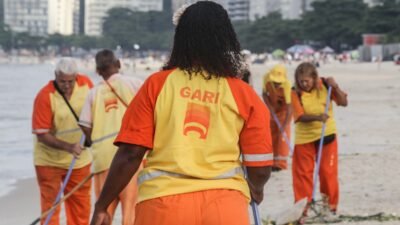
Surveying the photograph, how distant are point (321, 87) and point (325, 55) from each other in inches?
2948

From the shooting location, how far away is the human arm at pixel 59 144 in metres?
6.50

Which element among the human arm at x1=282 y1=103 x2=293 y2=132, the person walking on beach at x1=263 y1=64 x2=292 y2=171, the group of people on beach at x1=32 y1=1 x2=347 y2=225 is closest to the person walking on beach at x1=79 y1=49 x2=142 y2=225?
the group of people on beach at x1=32 y1=1 x2=347 y2=225

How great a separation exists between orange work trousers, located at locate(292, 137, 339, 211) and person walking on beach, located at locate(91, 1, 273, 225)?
4.32m

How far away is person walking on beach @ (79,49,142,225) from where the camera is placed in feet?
19.7

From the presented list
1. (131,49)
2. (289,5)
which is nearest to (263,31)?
(131,49)

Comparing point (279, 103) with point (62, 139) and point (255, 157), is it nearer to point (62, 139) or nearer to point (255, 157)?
point (62, 139)

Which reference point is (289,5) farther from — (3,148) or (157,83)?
(157,83)

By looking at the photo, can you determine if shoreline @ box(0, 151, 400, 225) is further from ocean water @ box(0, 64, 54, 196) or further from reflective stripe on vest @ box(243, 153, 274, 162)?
reflective stripe on vest @ box(243, 153, 274, 162)

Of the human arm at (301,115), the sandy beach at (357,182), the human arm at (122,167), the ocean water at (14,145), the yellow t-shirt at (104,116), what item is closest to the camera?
the human arm at (122,167)

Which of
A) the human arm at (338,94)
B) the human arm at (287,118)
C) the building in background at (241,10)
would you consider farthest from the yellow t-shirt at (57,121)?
the building in background at (241,10)

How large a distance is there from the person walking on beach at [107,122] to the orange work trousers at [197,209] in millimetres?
2651

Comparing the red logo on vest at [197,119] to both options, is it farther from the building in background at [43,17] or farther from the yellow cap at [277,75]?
the building in background at [43,17]

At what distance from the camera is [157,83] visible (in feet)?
11.1

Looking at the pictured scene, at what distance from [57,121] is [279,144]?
5.29 m
